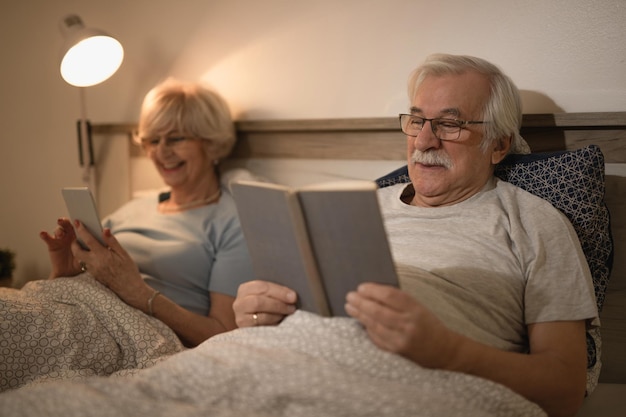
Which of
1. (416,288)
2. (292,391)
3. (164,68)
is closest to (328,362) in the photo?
(292,391)

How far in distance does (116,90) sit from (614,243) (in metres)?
1.93

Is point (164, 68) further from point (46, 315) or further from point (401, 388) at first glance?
point (401, 388)

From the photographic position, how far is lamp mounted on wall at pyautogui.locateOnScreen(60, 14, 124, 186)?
208 centimetres

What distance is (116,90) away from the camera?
2.62 meters

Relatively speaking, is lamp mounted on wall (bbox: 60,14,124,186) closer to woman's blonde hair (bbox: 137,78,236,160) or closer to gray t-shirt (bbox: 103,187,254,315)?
woman's blonde hair (bbox: 137,78,236,160)

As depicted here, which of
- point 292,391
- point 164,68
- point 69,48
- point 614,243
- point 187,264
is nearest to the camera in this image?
point 292,391

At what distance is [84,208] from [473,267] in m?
0.96

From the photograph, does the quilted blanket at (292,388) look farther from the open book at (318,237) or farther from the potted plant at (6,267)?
the potted plant at (6,267)

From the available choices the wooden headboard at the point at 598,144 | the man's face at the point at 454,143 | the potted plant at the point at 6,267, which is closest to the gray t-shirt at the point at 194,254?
the wooden headboard at the point at 598,144

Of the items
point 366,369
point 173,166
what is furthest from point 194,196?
point 366,369

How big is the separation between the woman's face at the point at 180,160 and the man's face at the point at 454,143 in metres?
0.81

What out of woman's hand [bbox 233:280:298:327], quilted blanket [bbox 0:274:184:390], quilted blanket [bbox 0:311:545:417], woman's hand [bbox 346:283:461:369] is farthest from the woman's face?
woman's hand [bbox 346:283:461:369]

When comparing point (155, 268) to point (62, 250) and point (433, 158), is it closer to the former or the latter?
point (62, 250)

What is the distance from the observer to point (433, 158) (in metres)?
1.43
